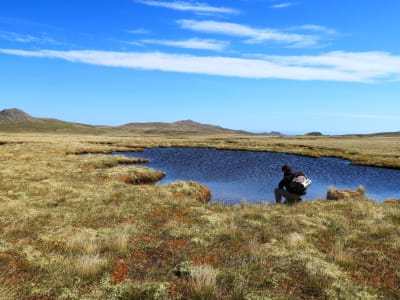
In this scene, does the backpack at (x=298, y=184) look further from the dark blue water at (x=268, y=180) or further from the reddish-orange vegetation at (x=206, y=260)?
the reddish-orange vegetation at (x=206, y=260)

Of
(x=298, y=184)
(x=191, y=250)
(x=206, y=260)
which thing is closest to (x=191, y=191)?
(x=298, y=184)

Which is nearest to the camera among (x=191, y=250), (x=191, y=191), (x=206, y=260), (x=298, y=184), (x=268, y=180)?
(x=206, y=260)

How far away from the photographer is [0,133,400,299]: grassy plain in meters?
8.21

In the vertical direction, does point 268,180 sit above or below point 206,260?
below

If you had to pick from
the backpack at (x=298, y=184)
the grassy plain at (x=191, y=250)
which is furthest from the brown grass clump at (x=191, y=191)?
the backpack at (x=298, y=184)

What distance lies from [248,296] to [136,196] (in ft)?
46.6

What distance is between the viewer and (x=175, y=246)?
1166cm

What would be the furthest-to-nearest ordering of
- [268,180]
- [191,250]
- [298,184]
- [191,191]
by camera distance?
[268,180], [191,191], [298,184], [191,250]

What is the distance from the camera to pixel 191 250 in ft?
36.9

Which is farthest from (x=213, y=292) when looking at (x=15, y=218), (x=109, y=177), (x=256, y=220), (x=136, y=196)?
(x=109, y=177)

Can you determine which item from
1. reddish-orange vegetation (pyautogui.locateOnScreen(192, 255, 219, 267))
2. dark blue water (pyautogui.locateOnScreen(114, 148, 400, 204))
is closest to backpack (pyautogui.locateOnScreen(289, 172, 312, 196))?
dark blue water (pyautogui.locateOnScreen(114, 148, 400, 204))

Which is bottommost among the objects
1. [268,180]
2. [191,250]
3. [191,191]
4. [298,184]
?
[268,180]

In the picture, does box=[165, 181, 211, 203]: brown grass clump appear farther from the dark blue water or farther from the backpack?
the backpack

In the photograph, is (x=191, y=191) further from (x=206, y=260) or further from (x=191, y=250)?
(x=206, y=260)
